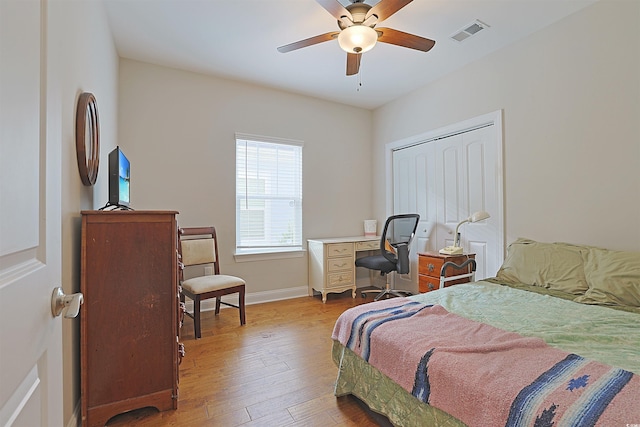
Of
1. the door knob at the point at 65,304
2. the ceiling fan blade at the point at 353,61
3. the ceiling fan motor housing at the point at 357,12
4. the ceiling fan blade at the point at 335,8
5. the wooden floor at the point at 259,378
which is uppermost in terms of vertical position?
the ceiling fan motor housing at the point at 357,12

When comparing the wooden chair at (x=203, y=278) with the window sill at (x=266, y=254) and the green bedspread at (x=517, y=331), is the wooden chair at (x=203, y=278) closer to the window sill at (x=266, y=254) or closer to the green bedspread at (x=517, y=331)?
the window sill at (x=266, y=254)

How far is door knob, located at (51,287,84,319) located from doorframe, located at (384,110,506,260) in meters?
3.40

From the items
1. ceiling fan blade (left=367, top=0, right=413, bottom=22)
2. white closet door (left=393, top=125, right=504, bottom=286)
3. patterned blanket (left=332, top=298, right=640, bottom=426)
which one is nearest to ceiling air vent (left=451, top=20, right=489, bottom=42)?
white closet door (left=393, top=125, right=504, bottom=286)

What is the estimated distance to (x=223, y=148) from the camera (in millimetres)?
3801

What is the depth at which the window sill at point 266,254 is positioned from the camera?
12.7 feet

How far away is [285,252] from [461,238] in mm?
2148

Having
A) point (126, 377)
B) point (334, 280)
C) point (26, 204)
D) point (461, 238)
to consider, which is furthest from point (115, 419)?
point (461, 238)

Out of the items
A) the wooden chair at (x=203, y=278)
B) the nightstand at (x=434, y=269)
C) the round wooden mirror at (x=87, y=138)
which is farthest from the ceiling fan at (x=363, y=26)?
the wooden chair at (x=203, y=278)

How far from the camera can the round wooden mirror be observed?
1.74 m

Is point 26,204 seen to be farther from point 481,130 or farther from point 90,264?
point 481,130

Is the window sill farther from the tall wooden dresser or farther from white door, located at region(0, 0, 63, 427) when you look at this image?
white door, located at region(0, 0, 63, 427)

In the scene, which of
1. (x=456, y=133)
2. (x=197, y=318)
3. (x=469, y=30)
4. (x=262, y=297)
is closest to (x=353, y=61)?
(x=469, y=30)

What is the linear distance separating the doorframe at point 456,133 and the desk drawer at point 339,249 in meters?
0.91

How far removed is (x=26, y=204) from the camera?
1.91 feet
